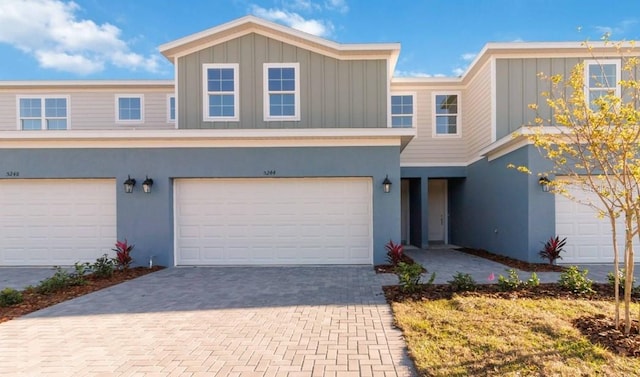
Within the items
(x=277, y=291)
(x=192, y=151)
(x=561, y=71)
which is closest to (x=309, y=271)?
(x=277, y=291)

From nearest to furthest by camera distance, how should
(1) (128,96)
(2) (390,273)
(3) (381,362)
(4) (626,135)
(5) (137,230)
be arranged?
(3) (381,362), (4) (626,135), (2) (390,273), (5) (137,230), (1) (128,96)

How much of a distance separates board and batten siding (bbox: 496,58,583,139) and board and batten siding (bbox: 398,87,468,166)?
7.22 feet

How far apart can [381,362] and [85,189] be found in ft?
29.4

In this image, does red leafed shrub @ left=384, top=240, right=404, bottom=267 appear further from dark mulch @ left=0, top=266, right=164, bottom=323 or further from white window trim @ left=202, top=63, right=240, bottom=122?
dark mulch @ left=0, top=266, right=164, bottom=323

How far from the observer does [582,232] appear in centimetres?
873

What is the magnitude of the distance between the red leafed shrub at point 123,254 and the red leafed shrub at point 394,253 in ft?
21.3

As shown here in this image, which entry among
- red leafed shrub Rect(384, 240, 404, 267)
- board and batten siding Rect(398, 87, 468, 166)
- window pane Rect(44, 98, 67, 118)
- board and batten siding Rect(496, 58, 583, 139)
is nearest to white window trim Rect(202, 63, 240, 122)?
red leafed shrub Rect(384, 240, 404, 267)

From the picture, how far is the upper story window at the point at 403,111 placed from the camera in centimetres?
1299

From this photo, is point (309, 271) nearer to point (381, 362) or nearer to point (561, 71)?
point (381, 362)

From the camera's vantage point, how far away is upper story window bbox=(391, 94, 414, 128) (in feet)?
42.6

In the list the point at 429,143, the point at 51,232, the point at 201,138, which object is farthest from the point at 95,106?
the point at 429,143

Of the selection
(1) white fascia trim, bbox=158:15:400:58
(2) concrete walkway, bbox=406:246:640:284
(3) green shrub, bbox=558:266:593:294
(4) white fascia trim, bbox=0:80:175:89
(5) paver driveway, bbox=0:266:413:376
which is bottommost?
(2) concrete walkway, bbox=406:246:640:284

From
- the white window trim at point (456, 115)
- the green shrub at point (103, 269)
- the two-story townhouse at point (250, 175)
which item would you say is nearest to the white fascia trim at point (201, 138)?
the two-story townhouse at point (250, 175)

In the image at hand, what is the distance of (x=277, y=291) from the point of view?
6.34 m
